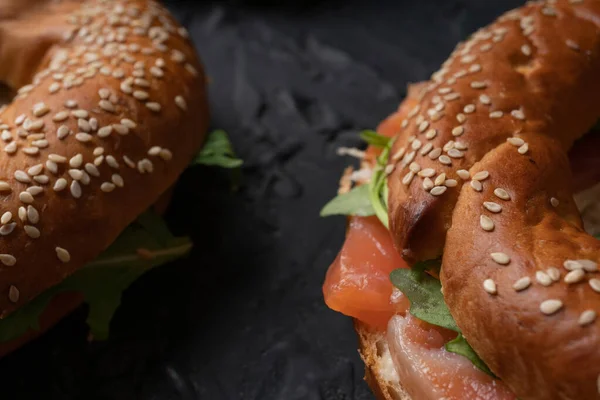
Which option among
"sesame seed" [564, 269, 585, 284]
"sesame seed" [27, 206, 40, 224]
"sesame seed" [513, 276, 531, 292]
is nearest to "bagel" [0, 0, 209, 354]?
"sesame seed" [27, 206, 40, 224]

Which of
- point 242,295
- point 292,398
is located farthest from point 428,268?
point 242,295

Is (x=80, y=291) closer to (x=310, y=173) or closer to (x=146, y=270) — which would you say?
(x=146, y=270)

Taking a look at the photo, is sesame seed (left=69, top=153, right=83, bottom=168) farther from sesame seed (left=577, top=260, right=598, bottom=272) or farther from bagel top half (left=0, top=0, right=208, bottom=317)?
sesame seed (left=577, top=260, right=598, bottom=272)

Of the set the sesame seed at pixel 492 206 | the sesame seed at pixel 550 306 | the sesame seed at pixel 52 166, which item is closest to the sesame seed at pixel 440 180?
the sesame seed at pixel 492 206

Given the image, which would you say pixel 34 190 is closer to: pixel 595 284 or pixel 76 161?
pixel 76 161

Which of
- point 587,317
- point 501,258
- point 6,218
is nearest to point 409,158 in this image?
point 501,258
